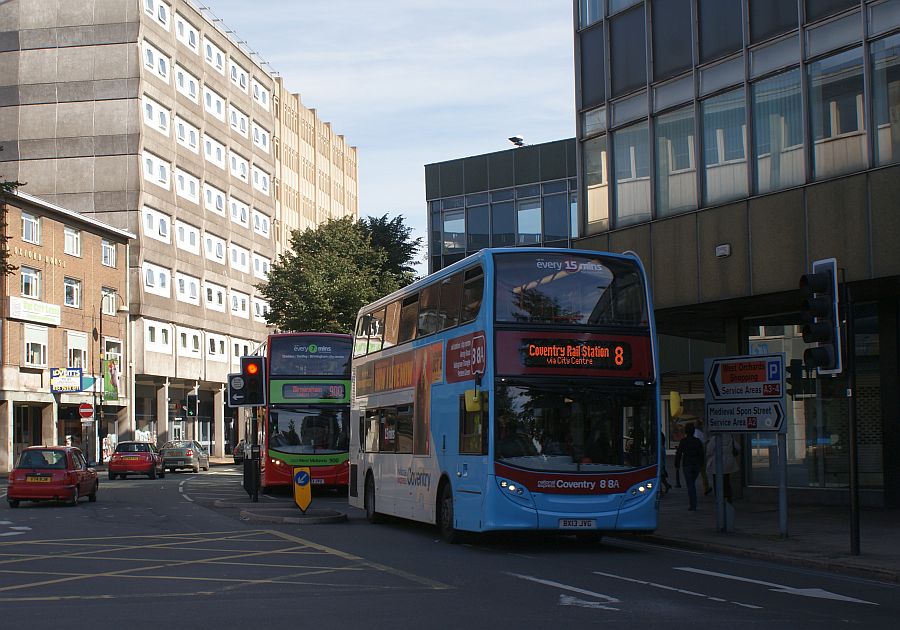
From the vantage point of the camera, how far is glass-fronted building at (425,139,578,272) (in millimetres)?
47375

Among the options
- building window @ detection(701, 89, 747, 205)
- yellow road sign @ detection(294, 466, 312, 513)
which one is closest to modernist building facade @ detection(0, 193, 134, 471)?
yellow road sign @ detection(294, 466, 312, 513)

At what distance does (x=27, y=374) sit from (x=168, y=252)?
1714cm

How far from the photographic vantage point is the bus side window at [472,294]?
17.8 metres

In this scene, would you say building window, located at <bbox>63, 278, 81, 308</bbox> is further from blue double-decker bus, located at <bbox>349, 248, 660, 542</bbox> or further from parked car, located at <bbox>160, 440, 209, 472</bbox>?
blue double-decker bus, located at <bbox>349, 248, 660, 542</bbox>

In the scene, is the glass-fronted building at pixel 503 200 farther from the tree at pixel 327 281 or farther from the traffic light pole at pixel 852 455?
the traffic light pole at pixel 852 455

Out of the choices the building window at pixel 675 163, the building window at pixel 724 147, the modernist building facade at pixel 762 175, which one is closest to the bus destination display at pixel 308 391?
the modernist building facade at pixel 762 175

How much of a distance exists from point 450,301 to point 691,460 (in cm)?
868

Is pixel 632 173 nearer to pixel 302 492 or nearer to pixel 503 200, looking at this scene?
pixel 302 492

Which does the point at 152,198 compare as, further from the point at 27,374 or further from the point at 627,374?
the point at 627,374

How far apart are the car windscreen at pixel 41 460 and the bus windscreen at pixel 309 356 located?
569 cm

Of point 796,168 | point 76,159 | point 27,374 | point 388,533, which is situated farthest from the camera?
point 76,159

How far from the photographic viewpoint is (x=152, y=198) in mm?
73625

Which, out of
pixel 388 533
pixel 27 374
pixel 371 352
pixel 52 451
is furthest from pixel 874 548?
pixel 27 374

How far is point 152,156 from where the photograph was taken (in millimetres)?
73875
